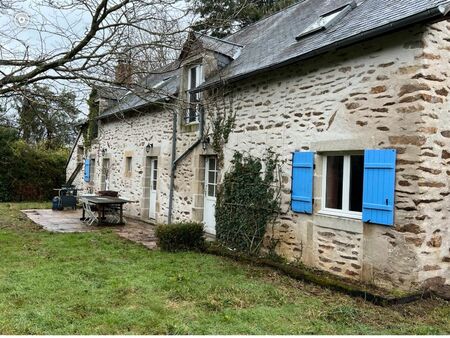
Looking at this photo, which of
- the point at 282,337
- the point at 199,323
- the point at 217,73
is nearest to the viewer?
the point at 282,337

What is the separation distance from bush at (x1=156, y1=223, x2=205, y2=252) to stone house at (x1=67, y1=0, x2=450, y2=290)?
159 centimetres

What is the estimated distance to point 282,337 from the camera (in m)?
3.72

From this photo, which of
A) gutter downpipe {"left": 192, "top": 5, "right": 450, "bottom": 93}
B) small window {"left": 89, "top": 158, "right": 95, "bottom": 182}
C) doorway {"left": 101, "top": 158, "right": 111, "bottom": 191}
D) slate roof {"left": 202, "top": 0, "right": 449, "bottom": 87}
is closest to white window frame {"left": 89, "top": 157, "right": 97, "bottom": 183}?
small window {"left": 89, "top": 158, "right": 95, "bottom": 182}

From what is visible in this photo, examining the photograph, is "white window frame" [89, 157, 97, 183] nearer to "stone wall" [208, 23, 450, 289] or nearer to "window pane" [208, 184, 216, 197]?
"window pane" [208, 184, 216, 197]

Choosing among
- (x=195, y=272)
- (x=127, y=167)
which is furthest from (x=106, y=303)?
(x=127, y=167)

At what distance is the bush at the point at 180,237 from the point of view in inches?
309

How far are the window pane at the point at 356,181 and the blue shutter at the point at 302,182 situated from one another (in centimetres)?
68

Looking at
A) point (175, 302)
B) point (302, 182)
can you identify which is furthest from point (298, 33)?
point (175, 302)

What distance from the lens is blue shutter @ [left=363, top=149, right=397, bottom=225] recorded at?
532 centimetres

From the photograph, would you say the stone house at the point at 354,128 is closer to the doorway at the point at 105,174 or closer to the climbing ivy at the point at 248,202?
the climbing ivy at the point at 248,202

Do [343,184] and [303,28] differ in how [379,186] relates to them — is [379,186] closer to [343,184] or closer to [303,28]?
[343,184]

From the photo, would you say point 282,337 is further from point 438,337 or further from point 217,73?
point 217,73

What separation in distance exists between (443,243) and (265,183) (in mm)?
3129

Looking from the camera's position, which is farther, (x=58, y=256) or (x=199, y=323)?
(x=58, y=256)
